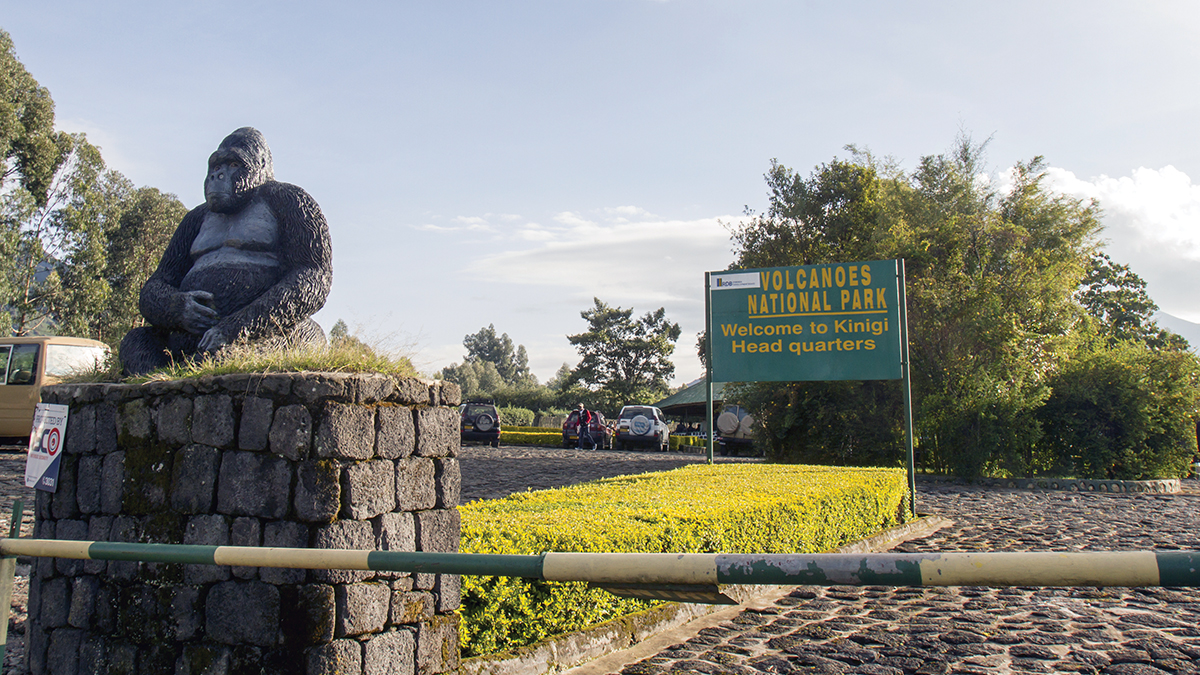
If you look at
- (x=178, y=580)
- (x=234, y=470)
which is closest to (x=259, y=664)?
(x=178, y=580)

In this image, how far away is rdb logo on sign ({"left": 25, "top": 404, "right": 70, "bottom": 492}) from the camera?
4.02 m

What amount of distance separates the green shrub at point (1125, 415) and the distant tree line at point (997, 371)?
3cm

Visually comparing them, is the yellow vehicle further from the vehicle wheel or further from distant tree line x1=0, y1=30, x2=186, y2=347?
the vehicle wheel

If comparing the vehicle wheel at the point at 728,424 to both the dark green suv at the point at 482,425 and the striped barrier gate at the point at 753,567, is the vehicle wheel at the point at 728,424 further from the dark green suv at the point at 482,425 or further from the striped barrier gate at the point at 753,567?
the striped barrier gate at the point at 753,567

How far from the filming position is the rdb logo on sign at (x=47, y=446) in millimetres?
4020

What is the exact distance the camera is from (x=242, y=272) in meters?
4.29

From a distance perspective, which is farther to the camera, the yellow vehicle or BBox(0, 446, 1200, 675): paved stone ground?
the yellow vehicle

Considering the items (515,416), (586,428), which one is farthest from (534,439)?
(515,416)

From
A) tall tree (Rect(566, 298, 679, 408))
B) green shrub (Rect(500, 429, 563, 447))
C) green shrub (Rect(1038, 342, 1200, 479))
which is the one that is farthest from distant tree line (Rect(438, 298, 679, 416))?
green shrub (Rect(1038, 342, 1200, 479))

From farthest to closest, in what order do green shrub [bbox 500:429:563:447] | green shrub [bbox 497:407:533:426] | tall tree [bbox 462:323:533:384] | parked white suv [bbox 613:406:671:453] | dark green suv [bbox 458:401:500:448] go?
tall tree [bbox 462:323:533:384] → green shrub [bbox 497:407:533:426] → green shrub [bbox 500:429:563:447] → parked white suv [bbox 613:406:671:453] → dark green suv [bbox 458:401:500:448]

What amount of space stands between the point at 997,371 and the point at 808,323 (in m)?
7.05

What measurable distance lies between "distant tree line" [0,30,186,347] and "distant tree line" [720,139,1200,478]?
76.3 ft

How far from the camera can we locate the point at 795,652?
15.1 ft

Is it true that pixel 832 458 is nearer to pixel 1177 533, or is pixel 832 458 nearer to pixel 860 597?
pixel 1177 533
